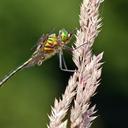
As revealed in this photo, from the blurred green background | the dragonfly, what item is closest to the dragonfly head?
the dragonfly

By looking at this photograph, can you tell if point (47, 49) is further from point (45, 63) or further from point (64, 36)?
point (45, 63)

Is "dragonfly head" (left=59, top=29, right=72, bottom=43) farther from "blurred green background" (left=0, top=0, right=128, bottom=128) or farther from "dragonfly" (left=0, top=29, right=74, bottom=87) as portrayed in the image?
"blurred green background" (left=0, top=0, right=128, bottom=128)

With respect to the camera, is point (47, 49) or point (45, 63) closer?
point (47, 49)

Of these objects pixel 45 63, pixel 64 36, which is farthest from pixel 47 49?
pixel 45 63

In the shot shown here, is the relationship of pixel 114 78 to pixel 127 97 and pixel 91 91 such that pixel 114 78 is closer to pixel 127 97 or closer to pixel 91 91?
pixel 127 97

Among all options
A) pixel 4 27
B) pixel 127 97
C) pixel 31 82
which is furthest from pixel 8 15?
pixel 127 97

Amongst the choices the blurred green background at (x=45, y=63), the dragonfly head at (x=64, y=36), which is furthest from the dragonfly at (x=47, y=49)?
the blurred green background at (x=45, y=63)

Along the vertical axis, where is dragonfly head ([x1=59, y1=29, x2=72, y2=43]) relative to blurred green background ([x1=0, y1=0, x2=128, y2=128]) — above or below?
below

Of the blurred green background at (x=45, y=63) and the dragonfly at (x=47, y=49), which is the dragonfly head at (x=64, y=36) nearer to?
the dragonfly at (x=47, y=49)

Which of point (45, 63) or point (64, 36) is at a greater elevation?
point (45, 63)
